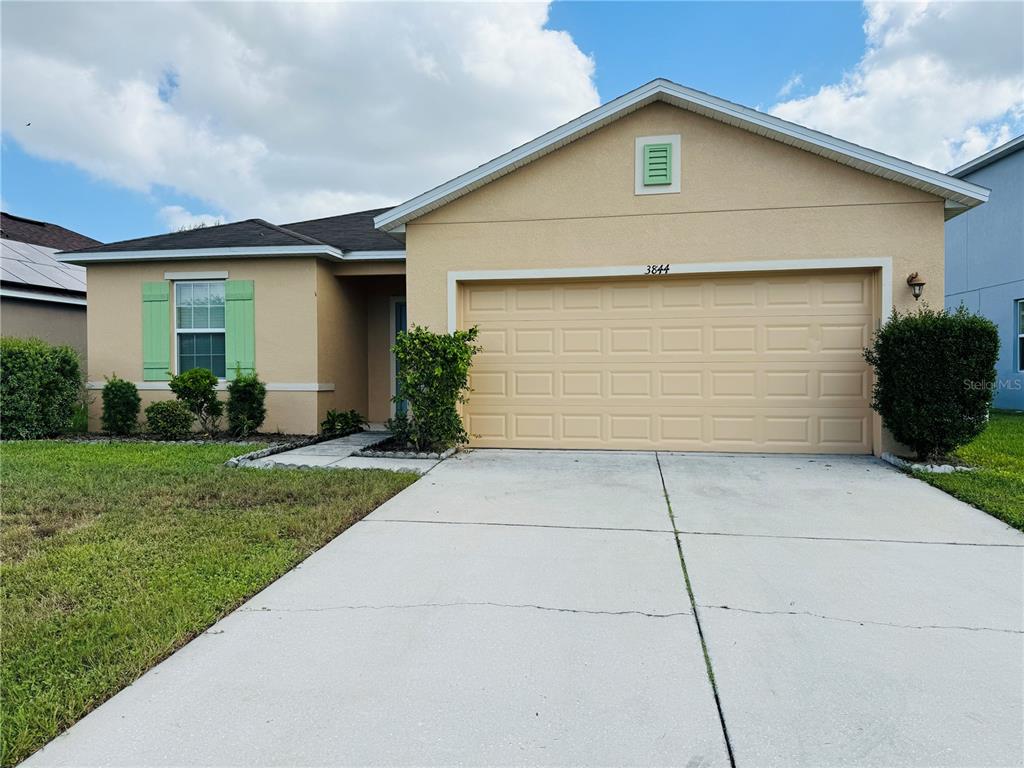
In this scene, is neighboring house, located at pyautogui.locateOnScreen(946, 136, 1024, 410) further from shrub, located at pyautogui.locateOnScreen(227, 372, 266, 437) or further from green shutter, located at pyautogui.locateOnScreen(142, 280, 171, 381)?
green shutter, located at pyautogui.locateOnScreen(142, 280, 171, 381)

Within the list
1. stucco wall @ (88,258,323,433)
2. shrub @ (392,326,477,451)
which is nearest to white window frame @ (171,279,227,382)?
stucco wall @ (88,258,323,433)

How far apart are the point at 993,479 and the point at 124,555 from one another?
7594 mm

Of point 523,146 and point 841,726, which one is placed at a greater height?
point 523,146

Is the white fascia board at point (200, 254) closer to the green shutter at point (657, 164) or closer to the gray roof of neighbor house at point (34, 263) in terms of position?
the gray roof of neighbor house at point (34, 263)

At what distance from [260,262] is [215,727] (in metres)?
8.44

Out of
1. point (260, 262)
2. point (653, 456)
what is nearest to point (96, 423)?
point (260, 262)

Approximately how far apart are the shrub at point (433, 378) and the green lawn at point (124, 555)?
136 cm

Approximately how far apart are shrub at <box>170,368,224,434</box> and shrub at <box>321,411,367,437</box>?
1577 mm

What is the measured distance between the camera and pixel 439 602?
3184mm

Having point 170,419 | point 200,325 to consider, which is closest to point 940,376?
point 170,419

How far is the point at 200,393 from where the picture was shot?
29.0 ft

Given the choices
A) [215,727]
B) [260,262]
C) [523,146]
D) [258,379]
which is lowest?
[215,727]

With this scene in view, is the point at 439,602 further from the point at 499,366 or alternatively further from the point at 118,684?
the point at 499,366

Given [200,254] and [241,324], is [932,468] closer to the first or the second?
[241,324]
